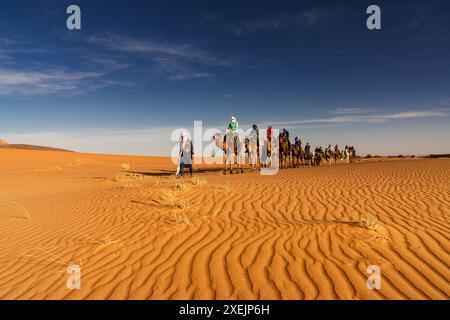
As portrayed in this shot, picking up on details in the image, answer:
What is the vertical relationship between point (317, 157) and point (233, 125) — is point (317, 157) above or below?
below

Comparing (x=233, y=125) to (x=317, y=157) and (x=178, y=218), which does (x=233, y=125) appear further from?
(x=317, y=157)

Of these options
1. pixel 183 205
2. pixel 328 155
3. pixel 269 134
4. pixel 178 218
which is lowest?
pixel 178 218

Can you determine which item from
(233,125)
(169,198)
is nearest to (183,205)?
(169,198)

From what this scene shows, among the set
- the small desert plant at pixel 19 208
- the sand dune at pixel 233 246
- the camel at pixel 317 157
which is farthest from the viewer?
the camel at pixel 317 157

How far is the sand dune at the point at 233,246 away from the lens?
487cm

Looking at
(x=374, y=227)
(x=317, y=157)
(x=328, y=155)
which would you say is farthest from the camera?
(x=328, y=155)

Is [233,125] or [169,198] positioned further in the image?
[233,125]

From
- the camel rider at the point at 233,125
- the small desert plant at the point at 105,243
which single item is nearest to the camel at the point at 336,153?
the camel rider at the point at 233,125

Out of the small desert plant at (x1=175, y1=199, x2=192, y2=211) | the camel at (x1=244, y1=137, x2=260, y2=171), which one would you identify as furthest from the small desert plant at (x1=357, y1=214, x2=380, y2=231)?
the camel at (x1=244, y1=137, x2=260, y2=171)

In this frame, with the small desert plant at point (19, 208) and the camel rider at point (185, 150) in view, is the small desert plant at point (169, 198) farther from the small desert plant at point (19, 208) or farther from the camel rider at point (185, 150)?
the camel rider at point (185, 150)

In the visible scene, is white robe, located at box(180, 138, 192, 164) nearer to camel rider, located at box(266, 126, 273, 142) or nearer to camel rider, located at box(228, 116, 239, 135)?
camel rider, located at box(228, 116, 239, 135)

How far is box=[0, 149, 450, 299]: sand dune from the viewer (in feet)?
16.0

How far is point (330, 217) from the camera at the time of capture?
7.91 meters

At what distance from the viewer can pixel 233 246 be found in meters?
6.27
